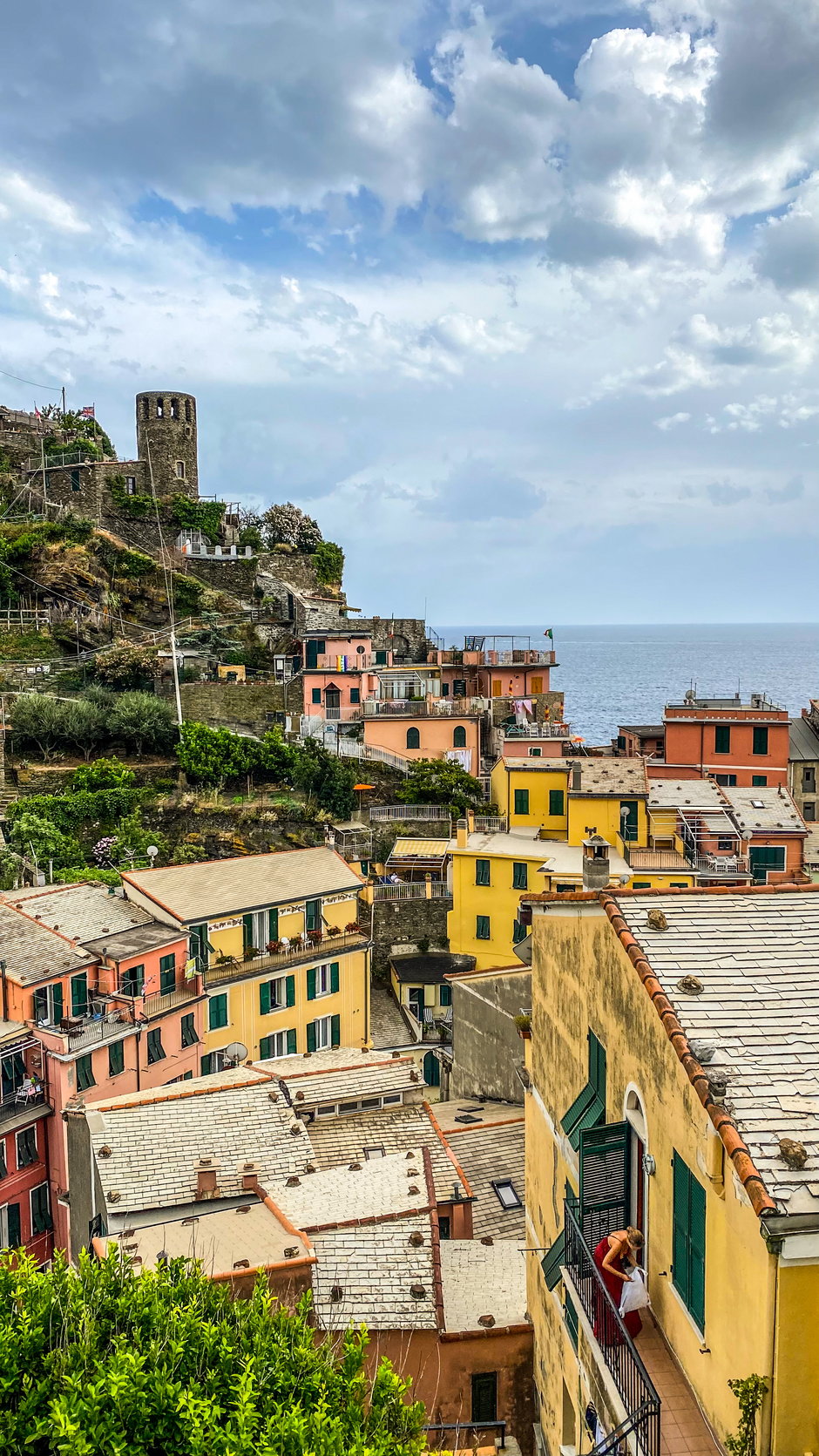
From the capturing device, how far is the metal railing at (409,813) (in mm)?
42531

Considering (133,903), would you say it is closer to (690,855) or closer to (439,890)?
(439,890)

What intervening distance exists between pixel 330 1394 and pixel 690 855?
85.7 feet

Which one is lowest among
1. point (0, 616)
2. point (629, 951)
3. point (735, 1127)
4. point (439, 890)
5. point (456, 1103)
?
point (456, 1103)

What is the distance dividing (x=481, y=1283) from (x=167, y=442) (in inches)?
2336

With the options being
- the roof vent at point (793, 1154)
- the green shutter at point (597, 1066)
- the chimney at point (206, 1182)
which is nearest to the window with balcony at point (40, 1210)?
the chimney at point (206, 1182)

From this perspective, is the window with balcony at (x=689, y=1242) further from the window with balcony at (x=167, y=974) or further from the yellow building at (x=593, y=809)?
the yellow building at (x=593, y=809)

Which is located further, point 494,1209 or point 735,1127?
point 494,1209

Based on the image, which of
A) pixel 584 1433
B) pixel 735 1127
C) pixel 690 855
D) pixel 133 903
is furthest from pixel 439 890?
pixel 735 1127

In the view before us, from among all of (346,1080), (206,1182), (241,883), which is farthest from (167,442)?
(206,1182)

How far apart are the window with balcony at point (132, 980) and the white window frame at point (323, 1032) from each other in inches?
238

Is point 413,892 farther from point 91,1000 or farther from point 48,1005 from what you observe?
point 48,1005

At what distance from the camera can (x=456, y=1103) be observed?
73.2 feet

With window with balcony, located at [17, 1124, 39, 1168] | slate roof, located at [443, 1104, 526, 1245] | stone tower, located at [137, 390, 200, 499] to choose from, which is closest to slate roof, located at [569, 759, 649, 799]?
slate roof, located at [443, 1104, 526, 1245]

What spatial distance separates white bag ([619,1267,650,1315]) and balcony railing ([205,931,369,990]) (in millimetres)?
18882
